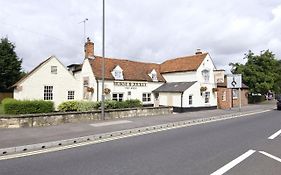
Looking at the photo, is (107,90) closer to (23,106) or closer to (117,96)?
(117,96)

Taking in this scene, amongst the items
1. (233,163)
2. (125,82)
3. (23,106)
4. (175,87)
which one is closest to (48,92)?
(125,82)

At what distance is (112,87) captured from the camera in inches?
1260

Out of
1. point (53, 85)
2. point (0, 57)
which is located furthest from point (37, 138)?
point (0, 57)

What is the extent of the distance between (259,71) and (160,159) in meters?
45.4

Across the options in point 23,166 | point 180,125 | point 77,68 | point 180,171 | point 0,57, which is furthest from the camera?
point 0,57

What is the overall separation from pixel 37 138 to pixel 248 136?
9.36m

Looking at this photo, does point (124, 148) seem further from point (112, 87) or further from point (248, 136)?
point (112, 87)

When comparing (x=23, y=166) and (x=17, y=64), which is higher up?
(x=17, y=64)

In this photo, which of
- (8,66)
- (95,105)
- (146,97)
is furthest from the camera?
(8,66)

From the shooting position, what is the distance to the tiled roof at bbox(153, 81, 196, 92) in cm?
3262

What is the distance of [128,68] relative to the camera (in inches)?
1405

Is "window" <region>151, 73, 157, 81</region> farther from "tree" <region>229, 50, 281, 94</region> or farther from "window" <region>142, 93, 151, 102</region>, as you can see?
"tree" <region>229, 50, 281, 94</region>

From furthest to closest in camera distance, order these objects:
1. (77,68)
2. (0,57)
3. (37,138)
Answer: (0,57)
(77,68)
(37,138)

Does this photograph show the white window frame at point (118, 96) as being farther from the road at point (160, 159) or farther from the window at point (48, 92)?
the road at point (160, 159)
